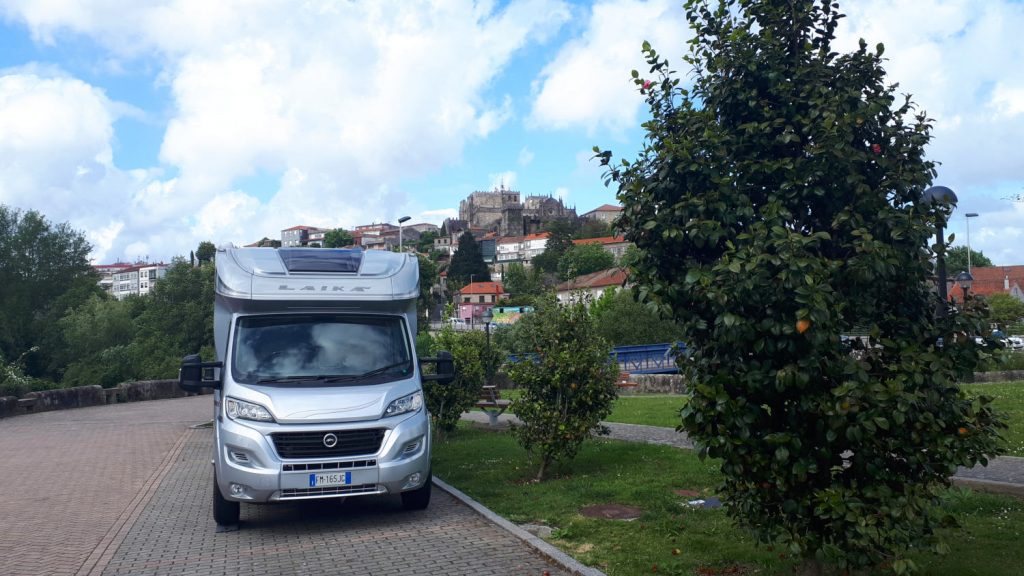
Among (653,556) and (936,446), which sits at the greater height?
(936,446)

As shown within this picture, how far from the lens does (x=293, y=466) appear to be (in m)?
8.10

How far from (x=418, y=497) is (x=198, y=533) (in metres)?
2.34

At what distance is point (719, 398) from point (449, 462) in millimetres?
8592

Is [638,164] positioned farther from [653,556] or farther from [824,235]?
[653,556]

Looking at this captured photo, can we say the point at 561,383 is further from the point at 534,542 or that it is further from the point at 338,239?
the point at 338,239

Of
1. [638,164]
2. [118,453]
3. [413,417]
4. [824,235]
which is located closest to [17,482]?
[118,453]

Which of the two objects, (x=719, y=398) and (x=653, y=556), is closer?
(x=719, y=398)

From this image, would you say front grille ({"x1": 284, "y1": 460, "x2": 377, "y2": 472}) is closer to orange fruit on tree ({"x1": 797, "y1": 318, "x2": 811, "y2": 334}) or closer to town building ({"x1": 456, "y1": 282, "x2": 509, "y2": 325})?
orange fruit on tree ({"x1": 797, "y1": 318, "x2": 811, "y2": 334})

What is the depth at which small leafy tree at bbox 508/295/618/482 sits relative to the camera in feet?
33.7

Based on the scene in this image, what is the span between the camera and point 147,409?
91.4ft

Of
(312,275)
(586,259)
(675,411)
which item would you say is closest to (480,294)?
(586,259)

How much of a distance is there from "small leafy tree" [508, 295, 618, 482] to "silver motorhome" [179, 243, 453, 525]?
1548 mm

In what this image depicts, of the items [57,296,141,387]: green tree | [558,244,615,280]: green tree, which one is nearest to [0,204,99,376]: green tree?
[57,296,141,387]: green tree

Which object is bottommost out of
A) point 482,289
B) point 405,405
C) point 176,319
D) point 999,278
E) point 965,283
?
point 405,405
